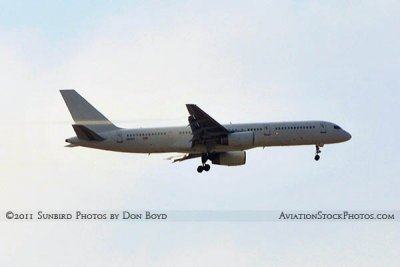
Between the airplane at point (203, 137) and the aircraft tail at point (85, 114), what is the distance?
4.13 feet

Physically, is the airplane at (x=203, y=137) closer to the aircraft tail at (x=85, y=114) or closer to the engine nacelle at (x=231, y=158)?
the aircraft tail at (x=85, y=114)

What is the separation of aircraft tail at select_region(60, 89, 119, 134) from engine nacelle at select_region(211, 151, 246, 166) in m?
10.1

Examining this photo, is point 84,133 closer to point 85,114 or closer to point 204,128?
point 85,114

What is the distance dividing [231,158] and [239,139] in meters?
7.19

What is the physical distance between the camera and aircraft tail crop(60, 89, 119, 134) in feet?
383

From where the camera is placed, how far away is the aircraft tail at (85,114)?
117m

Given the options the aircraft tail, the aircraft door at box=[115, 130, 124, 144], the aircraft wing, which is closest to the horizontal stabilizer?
the aircraft door at box=[115, 130, 124, 144]

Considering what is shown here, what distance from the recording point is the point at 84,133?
367 ft

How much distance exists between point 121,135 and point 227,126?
962 cm

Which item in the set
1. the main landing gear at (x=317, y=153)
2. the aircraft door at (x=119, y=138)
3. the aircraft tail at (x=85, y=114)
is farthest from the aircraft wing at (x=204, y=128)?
the main landing gear at (x=317, y=153)

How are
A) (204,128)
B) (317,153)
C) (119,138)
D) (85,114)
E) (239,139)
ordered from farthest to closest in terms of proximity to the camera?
(85,114), (317,153), (119,138), (204,128), (239,139)

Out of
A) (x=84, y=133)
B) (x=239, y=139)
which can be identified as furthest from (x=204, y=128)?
(x=84, y=133)

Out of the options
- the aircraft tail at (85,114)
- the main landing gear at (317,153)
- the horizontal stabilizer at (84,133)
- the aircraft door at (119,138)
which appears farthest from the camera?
the aircraft tail at (85,114)

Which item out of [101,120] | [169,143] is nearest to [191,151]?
[169,143]
